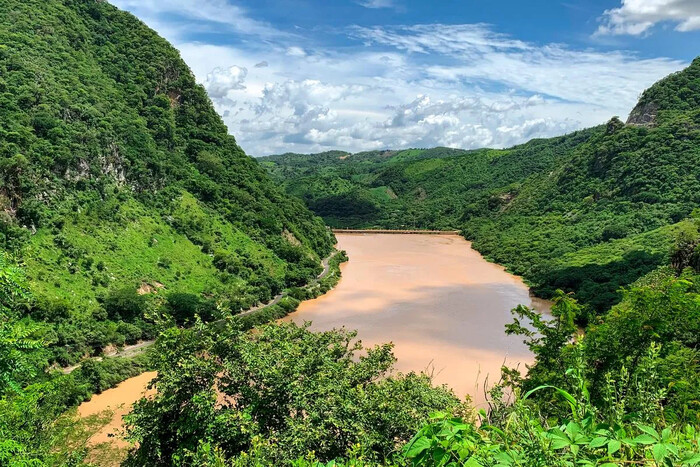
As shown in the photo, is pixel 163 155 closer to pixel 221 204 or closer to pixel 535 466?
pixel 221 204

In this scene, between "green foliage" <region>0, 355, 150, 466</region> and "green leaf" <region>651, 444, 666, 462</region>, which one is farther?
"green foliage" <region>0, 355, 150, 466</region>

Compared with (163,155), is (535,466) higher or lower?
lower

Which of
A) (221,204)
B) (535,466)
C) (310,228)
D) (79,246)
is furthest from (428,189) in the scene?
(535,466)

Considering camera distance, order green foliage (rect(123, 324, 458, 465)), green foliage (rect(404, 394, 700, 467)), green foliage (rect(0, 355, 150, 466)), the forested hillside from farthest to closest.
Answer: the forested hillside < green foliage (rect(123, 324, 458, 465)) < green foliage (rect(0, 355, 150, 466)) < green foliage (rect(404, 394, 700, 467))

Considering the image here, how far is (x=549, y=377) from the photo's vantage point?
12.5 metres

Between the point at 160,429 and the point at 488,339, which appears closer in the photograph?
the point at 160,429

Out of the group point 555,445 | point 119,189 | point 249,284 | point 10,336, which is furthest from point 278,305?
point 555,445

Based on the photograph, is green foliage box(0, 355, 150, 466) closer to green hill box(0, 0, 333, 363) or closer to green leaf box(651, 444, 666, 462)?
green hill box(0, 0, 333, 363)

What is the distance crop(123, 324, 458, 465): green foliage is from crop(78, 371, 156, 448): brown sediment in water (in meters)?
10.6

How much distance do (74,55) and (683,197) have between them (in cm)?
8031

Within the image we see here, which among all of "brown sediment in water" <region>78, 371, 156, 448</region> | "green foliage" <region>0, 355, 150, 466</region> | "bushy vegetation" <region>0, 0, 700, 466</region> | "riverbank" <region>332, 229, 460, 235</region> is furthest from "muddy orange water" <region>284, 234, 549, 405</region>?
"riverbank" <region>332, 229, 460, 235</region>

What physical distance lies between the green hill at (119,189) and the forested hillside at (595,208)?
103ft

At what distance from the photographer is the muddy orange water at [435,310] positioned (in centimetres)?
3306

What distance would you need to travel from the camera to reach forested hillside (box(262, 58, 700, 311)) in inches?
2024
